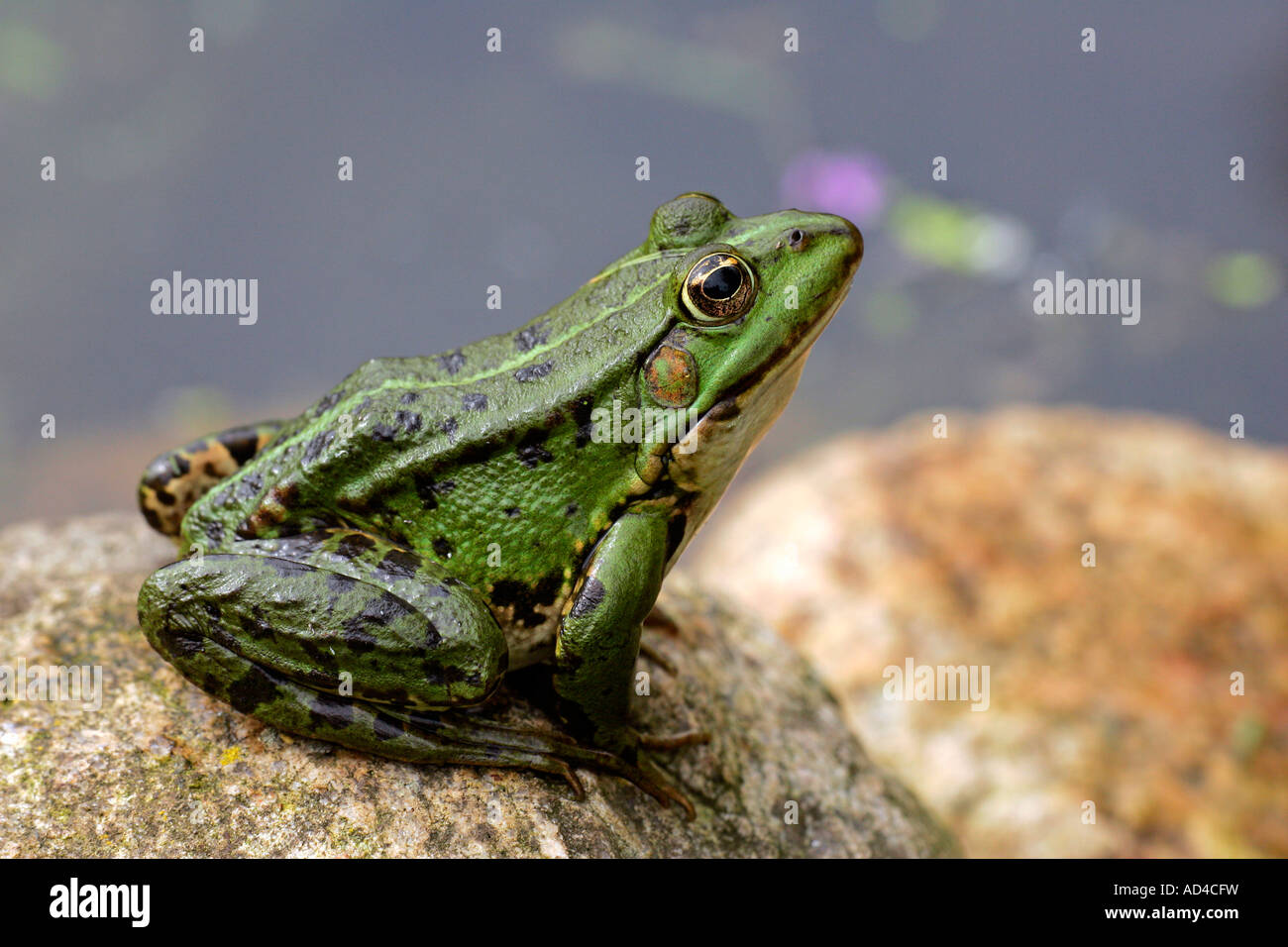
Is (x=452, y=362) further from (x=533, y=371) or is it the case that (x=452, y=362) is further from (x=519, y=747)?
(x=519, y=747)

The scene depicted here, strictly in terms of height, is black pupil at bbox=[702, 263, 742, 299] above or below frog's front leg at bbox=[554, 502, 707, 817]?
above

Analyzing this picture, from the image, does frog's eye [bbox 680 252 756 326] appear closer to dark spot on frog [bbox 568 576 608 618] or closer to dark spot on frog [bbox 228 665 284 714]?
dark spot on frog [bbox 568 576 608 618]

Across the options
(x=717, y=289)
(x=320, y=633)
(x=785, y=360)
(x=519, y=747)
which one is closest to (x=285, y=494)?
(x=320, y=633)

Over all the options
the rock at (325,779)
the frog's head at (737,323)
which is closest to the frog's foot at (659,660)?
the rock at (325,779)

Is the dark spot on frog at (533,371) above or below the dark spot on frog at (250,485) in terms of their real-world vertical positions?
above

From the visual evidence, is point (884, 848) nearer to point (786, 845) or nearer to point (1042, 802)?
point (786, 845)

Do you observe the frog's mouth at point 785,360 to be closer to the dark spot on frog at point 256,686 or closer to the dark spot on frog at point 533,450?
the dark spot on frog at point 533,450

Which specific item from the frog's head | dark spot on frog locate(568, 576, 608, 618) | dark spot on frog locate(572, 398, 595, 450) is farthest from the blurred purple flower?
dark spot on frog locate(568, 576, 608, 618)
